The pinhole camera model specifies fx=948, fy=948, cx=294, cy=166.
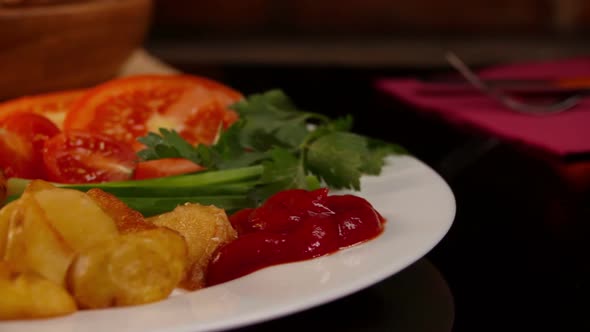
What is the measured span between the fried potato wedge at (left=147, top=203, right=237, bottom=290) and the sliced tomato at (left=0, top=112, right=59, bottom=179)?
406 mm

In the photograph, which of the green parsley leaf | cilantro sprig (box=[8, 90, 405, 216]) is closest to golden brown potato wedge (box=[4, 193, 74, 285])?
cilantro sprig (box=[8, 90, 405, 216])

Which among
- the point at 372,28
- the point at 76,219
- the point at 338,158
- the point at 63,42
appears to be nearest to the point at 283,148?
the point at 338,158

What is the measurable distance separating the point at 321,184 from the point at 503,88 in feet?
4.38

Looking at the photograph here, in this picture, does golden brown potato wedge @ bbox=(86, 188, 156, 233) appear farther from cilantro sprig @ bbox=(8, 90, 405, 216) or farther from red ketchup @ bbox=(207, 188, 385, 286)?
cilantro sprig @ bbox=(8, 90, 405, 216)

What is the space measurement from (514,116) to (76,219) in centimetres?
175

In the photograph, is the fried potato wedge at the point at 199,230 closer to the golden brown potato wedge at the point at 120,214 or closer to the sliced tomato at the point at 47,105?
the golden brown potato wedge at the point at 120,214

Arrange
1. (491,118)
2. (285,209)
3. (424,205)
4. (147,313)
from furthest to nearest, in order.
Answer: (491,118), (424,205), (285,209), (147,313)

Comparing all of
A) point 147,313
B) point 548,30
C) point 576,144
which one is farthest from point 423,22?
point 147,313

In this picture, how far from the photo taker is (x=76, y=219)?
4.00 feet

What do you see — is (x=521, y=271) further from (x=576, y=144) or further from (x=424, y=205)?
(x=576, y=144)

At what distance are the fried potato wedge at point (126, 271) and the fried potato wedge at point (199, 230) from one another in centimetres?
11

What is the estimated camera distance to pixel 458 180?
2.12 metres

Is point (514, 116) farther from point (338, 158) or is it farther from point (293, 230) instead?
point (293, 230)

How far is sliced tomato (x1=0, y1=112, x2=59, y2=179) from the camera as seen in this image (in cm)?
167
